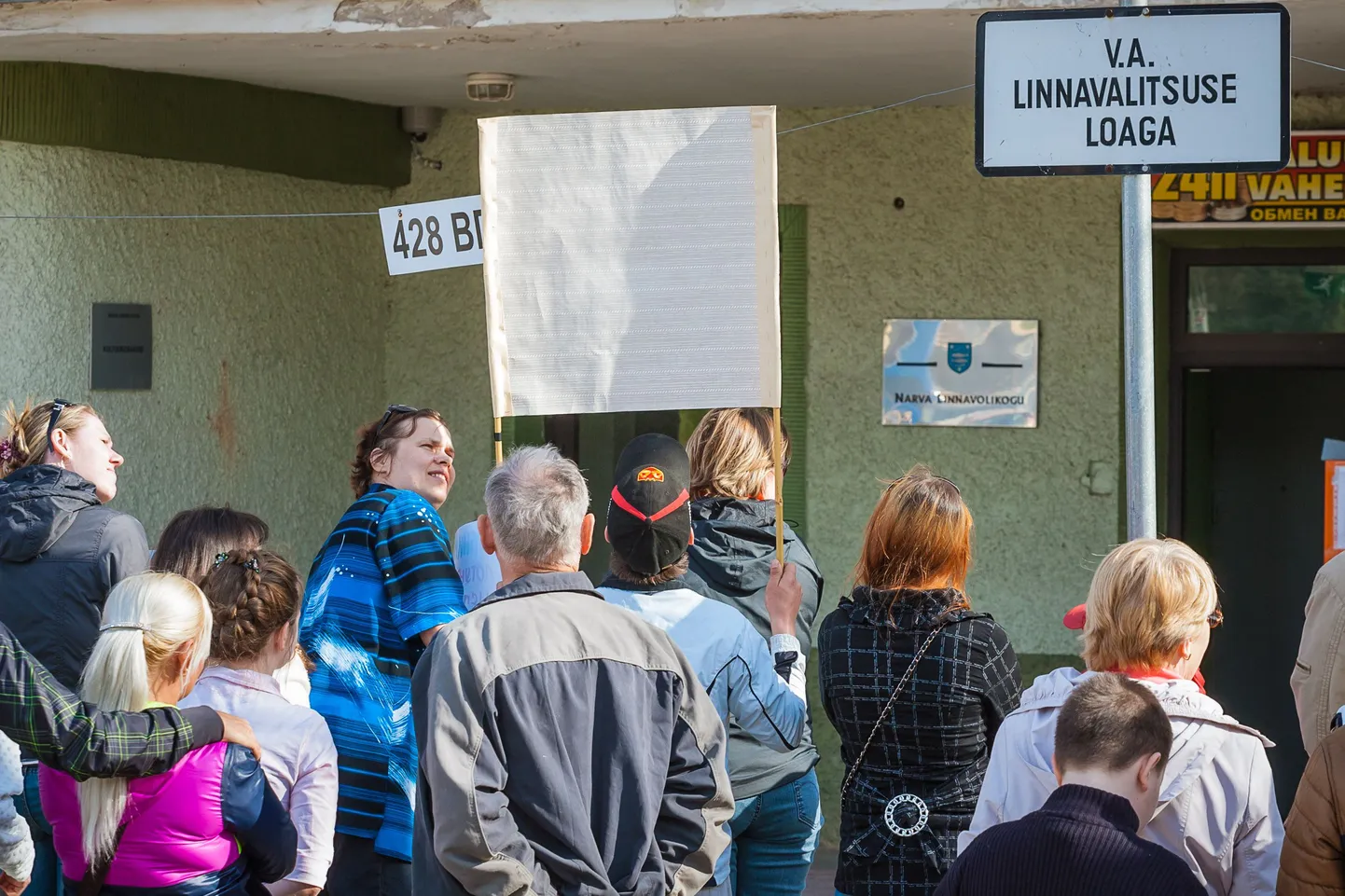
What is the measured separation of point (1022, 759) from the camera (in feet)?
9.30

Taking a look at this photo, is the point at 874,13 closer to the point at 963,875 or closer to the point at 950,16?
the point at 950,16

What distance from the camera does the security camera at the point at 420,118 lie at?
677 centimetres

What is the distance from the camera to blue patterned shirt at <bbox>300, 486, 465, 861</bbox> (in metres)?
3.63

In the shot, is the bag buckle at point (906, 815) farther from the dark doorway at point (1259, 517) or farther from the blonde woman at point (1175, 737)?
the dark doorway at point (1259, 517)

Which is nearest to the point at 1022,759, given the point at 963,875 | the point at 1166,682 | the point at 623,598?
the point at 1166,682

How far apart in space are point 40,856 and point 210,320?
306 cm

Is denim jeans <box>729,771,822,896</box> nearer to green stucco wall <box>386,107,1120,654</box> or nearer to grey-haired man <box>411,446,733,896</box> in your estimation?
grey-haired man <box>411,446,733,896</box>

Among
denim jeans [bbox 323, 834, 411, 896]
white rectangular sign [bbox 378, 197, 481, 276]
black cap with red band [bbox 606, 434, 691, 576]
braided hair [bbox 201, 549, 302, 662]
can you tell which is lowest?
denim jeans [bbox 323, 834, 411, 896]

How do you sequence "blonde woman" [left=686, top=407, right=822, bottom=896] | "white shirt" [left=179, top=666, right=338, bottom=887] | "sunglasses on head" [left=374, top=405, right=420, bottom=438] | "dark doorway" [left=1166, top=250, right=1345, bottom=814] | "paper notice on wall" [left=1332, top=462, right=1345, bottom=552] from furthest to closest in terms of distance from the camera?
"dark doorway" [left=1166, top=250, right=1345, bottom=814]
"paper notice on wall" [left=1332, top=462, right=1345, bottom=552]
"sunglasses on head" [left=374, top=405, right=420, bottom=438]
"blonde woman" [left=686, top=407, right=822, bottom=896]
"white shirt" [left=179, top=666, right=338, bottom=887]

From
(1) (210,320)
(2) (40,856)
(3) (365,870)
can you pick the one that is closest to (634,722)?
(3) (365,870)

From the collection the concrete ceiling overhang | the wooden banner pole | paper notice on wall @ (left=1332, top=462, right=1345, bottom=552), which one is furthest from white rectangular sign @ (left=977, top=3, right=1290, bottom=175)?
paper notice on wall @ (left=1332, top=462, right=1345, bottom=552)

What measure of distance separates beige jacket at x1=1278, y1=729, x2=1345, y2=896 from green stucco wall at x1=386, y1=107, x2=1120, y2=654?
3.83m

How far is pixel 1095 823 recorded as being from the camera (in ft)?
7.67

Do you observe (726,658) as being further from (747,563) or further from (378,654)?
(378,654)
